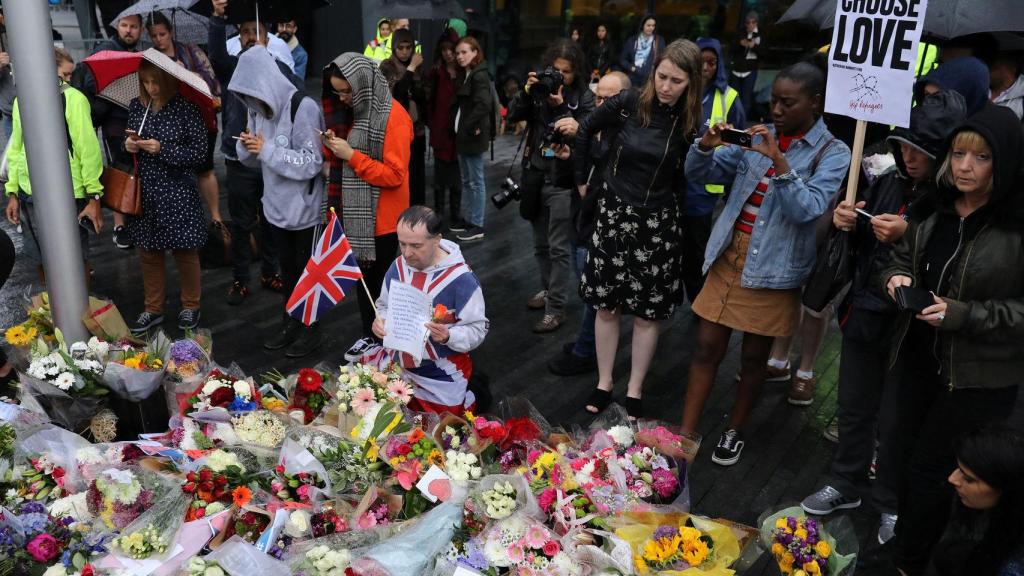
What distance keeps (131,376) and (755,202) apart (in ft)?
9.10

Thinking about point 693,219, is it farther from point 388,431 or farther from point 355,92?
point 388,431

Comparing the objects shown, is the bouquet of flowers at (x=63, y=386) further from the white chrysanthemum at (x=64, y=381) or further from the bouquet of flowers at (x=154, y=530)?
the bouquet of flowers at (x=154, y=530)

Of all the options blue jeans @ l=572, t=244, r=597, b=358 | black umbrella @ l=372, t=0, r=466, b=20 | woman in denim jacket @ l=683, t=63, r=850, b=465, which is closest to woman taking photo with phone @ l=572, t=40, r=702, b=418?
woman in denim jacket @ l=683, t=63, r=850, b=465

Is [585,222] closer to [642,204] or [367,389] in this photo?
[642,204]

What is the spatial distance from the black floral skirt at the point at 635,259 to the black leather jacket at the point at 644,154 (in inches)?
2.9

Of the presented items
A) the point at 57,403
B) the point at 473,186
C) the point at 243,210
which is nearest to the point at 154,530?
the point at 57,403

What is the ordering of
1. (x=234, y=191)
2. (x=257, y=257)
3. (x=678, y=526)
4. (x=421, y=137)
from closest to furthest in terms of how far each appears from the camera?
(x=678, y=526) → (x=234, y=191) → (x=257, y=257) → (x=421, y=137)

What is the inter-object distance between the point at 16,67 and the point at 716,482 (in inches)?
138

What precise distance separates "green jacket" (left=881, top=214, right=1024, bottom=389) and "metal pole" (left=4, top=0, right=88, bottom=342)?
339 cm

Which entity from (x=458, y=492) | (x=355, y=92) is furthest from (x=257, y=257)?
(x=458, y=492)

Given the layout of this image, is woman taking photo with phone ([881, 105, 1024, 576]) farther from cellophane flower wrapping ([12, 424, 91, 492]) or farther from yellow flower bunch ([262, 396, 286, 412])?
cellophane flower wrapping ([12, 424, 91, 492])

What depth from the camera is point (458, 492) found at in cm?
259

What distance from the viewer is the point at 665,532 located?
2338 mm

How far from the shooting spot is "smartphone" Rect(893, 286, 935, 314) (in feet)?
9.41
